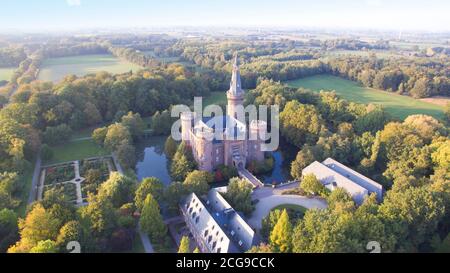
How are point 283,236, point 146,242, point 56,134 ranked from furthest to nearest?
point 56,134
point 146,242
point 283,236

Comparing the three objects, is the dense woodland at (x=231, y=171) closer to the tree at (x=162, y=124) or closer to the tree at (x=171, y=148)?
the tree at (x=171, y=148)

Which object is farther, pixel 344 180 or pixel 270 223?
pixel 344 180

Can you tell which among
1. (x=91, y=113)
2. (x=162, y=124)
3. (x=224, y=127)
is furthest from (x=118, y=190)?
(x=91, y=113)

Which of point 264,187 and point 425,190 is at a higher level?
point 425,190

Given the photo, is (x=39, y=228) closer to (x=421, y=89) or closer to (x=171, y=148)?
(x=171, y=148)

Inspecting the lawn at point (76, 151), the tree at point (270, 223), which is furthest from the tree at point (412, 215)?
the lawn at point (76, 151)

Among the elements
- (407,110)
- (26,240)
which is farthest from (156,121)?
(407,110)
